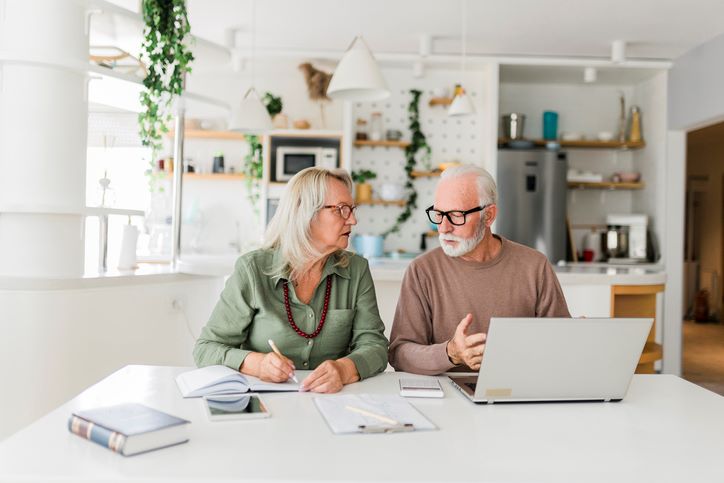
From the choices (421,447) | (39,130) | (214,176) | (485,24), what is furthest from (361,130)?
(421,447)

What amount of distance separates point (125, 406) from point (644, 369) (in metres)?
3.52

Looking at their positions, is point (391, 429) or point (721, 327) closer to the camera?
point (391, 429)

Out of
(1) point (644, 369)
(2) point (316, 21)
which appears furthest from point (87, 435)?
(2) point (316, 21)

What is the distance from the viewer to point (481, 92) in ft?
19.9

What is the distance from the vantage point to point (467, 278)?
2.17 meters

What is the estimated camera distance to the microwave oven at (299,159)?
597cm

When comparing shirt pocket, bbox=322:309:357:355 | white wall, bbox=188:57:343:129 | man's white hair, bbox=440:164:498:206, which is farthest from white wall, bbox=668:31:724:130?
shirt pocket, bbox=322:309:357:355

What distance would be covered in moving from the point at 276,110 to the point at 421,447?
5165mm

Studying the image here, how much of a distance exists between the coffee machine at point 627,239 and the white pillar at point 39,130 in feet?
15.2

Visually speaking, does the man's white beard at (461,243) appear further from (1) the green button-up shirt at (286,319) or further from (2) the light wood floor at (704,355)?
(2) the light wood floor at (704,355)

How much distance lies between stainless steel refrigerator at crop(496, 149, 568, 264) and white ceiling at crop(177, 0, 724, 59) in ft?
2.94

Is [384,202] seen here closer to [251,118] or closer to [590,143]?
[251,118]

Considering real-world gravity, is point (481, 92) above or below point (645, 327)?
above

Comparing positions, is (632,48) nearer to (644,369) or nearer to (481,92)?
(481,92)
